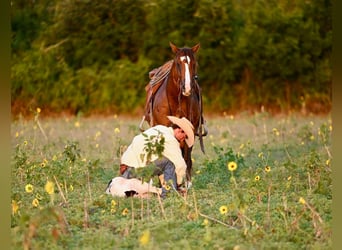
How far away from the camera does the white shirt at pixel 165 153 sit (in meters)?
4.74

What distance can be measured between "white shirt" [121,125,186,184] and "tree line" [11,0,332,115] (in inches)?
246

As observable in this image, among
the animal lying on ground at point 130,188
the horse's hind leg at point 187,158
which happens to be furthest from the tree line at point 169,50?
the animal lying on ground at point 130,188

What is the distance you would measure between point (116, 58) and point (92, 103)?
0.93 metres

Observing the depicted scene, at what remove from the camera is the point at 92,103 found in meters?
11.7

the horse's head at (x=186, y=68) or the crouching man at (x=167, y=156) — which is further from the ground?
the horse's head at (x=186, y=68)

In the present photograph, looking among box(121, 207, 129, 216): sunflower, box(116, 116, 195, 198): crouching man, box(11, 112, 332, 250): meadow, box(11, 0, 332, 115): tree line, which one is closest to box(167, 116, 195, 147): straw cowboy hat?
box(116, 116, 195, 198): crouching man

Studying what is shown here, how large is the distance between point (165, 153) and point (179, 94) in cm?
73

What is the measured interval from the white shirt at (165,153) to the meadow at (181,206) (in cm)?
18

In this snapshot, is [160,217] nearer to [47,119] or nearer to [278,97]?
[47,119]

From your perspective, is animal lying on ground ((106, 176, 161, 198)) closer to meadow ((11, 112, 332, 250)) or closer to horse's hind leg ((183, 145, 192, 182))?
meadow ((11, 112, 332, 250))

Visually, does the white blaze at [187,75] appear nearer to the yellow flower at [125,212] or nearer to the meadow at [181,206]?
the meadow at [181,206]

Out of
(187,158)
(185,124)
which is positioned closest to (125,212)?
(185,124)

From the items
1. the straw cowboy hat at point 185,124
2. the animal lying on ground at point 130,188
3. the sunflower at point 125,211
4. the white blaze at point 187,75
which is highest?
the white blaze at point 187,75

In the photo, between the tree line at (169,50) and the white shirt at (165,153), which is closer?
the white shirt at (165,153)
